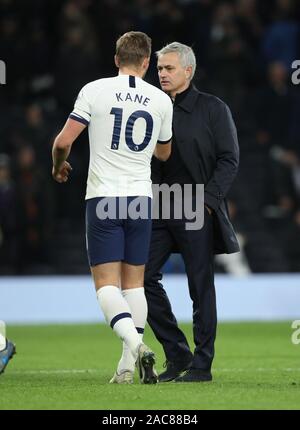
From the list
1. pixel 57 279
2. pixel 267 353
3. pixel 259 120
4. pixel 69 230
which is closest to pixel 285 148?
pixel 259 120

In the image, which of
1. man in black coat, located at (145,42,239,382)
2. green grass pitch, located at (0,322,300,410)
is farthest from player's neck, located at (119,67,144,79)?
green grass pitch, located at (0,322,300,410)

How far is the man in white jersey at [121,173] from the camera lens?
26.0 feet

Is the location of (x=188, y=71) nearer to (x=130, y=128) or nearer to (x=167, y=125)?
(x=167, y=125)

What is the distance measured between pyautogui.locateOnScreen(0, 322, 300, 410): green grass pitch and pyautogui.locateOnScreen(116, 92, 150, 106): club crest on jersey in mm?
1842

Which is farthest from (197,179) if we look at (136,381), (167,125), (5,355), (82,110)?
(5,355)

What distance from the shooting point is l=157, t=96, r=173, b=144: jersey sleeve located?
8.12 m

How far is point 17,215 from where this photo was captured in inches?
671

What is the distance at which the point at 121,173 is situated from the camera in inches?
315

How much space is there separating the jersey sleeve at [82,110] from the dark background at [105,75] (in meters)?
9.04

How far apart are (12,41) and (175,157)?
33.8 feet

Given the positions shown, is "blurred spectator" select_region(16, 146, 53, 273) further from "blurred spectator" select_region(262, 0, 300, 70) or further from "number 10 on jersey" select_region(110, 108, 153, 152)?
"number 10 on jersey" select_region(110, 108, 153, 152)

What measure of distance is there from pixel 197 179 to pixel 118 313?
1.15 meters
